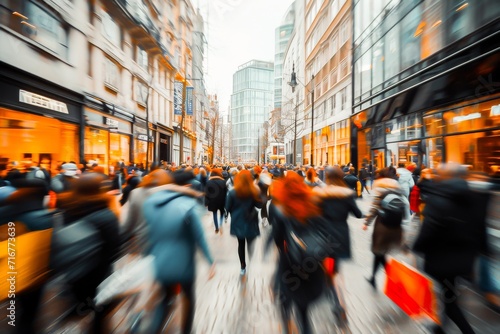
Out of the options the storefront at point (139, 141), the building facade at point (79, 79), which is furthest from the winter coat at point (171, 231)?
the storefront at point (139, 141)

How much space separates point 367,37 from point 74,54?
63.0 ft

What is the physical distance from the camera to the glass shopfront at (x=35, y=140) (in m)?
10.6

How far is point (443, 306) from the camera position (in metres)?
2.93

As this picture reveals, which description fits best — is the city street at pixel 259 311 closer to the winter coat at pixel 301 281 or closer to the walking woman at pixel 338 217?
the winter coat at pixel 301 281

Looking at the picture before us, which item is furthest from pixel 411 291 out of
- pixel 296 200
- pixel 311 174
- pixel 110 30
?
pixel 110 30

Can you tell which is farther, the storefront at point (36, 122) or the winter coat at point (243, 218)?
the storefront at point (36, 122)

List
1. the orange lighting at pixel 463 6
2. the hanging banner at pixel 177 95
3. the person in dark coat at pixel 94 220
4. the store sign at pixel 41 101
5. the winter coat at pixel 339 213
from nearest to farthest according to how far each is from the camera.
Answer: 1. the person in dark coat at pixel 94 220
2. the winter coat at pixel 339 213
3. the orange lighting at pixel 463 6
4. the store sign at pixel 41 101
5. the hanging banner at pixel 177 95

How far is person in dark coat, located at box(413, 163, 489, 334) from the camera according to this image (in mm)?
2715

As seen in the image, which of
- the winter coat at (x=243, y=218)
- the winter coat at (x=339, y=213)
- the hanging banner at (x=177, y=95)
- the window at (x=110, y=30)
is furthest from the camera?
the hanging banner at (x=177, y=95)

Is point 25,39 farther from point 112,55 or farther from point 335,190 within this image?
point 335,190

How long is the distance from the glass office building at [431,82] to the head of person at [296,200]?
10148 millimetres

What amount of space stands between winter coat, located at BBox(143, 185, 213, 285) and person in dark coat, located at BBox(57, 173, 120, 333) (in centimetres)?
35

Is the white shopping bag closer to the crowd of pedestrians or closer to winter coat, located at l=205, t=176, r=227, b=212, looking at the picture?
the crowd of pedestrians

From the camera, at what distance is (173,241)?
261 cm
